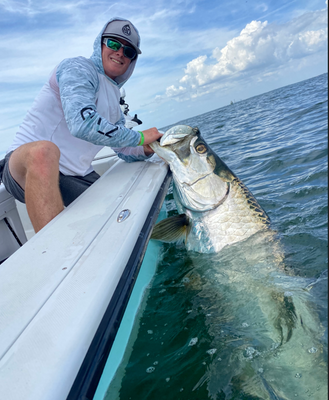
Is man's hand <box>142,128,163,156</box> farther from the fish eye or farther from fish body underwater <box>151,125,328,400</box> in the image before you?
the fish eye

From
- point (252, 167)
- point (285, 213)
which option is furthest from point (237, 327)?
point (252, 167)

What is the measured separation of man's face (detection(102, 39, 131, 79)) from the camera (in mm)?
2613

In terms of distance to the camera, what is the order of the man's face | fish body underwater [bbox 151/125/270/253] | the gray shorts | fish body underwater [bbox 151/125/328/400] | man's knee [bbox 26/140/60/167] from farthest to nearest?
the man's face, the gray shorts, fish body underwater [bbox 151/125/270/253], man's knee [bbox 26/140/60/167], fish body underwater [bbox 151/125/328/400]

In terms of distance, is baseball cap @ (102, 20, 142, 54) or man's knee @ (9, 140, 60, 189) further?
baseball cap @ (102, 20, 142, 54)

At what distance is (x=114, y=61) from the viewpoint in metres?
2.65

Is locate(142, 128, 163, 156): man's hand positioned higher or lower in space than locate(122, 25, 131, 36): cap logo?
lower

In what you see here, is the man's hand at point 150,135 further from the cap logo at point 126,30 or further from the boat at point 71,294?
the cap logo at point 126,30

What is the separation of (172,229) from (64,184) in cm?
99

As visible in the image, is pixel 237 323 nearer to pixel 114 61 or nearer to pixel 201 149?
pixel 201 149

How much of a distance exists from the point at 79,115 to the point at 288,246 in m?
1.66

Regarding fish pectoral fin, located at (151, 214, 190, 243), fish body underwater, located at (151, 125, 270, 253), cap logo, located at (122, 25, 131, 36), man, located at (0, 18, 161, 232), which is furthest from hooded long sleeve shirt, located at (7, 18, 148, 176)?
fish pectoral fin, located at (151, 214, 190, 243)

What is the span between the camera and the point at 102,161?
3.84m

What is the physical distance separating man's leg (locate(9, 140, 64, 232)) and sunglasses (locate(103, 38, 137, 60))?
3.53 feet

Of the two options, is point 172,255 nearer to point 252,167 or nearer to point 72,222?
point 72,222
